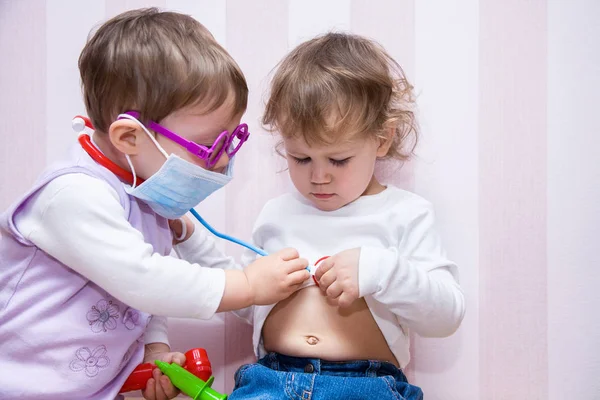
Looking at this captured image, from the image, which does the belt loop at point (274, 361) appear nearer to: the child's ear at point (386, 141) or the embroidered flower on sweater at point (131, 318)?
the embroidered flower on sweater at point (131, 318)

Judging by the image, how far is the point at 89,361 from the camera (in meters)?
1.04

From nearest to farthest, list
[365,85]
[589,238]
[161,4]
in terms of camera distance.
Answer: [365,85], [589,238], [161,4]

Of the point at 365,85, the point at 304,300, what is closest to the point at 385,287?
the point at 304,300

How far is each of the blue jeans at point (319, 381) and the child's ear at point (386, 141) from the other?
37cm

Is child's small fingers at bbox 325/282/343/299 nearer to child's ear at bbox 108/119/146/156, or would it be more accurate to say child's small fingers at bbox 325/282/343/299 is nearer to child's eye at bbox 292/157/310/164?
child's eye at bbox 292/157/310/164

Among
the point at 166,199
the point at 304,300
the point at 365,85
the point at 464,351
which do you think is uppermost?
the point at 365,85

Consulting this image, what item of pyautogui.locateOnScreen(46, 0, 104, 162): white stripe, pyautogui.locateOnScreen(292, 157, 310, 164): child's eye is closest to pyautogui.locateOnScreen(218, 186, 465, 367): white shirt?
pyautogui.locateOnScreen(292, 157, 310, 164): child's eye

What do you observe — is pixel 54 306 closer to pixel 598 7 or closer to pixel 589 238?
pixel 589 238

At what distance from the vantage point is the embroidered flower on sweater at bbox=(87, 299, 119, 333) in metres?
1.05

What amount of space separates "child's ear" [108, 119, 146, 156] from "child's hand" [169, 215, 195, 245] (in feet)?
0.72

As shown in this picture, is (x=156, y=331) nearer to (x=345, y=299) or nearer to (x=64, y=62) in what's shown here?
(x=345, y=299)

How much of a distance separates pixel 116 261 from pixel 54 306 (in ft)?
0.46

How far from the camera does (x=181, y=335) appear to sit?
1350 mm

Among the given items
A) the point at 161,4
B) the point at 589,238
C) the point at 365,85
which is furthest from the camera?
the point at 161,4
